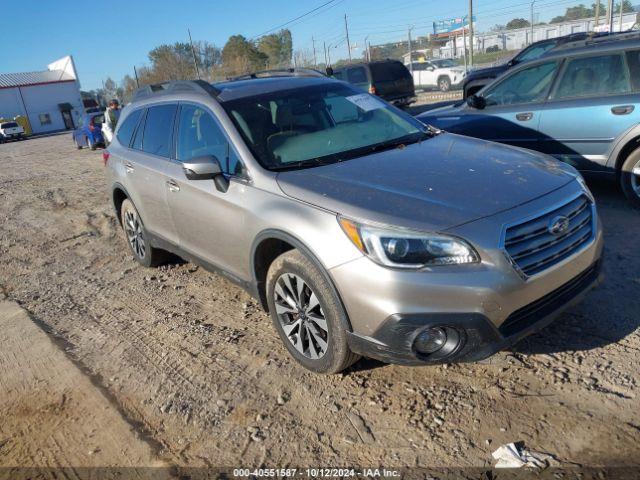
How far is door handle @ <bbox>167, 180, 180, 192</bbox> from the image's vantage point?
14.1ft

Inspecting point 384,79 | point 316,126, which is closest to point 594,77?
point 316,126

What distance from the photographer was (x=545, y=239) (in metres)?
2.87

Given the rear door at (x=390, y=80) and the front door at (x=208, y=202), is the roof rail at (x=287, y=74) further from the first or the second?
the rear door at (x=390, y=80)

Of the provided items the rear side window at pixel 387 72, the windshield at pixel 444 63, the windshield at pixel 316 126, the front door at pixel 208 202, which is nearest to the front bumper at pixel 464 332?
the front door at pixel 208 202

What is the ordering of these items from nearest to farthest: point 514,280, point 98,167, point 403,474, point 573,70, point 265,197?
point 403,474, point 514,280, point 265,197, point 573,70, point 98,167

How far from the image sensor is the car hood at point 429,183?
282 cm

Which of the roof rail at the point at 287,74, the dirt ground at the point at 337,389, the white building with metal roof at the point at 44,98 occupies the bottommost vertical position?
the dirt ground at the point at 337,389

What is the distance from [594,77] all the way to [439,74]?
2222 cm

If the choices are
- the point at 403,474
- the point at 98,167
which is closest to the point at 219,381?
the point at 403,474

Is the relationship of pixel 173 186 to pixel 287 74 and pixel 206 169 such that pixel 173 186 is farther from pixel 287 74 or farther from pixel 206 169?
pixel 287 74

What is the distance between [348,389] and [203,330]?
57.6 inches

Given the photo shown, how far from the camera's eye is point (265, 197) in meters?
3.37

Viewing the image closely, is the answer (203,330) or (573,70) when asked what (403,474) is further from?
(573,70)

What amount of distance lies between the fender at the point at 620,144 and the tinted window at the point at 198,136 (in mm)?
3954
